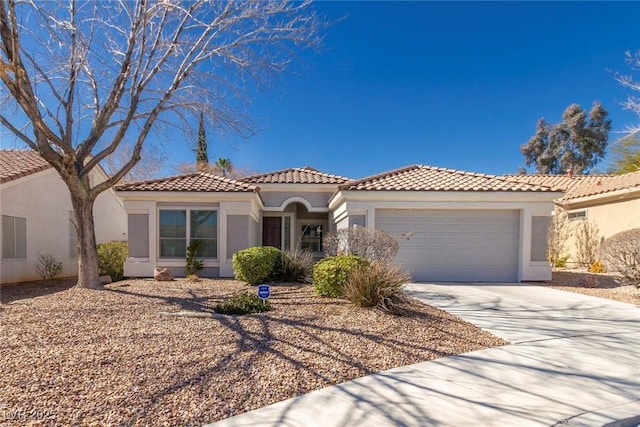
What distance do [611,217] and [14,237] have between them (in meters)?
25.6

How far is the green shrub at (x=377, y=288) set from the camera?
684 cm

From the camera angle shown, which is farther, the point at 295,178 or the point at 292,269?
the point at 295,178

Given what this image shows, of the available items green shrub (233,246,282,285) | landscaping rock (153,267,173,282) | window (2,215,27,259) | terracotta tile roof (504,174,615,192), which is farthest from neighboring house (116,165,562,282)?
terracotta tile roof (504,174,615,192)

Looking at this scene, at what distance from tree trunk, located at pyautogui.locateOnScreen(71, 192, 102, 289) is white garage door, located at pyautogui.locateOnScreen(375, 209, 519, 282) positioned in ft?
30.1

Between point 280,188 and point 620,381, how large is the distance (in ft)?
43.3

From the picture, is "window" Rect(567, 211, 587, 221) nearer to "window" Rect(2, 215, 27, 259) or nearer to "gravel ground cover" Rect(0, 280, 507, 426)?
"gravel ground cover" Rect(0, 280, 507, 426)

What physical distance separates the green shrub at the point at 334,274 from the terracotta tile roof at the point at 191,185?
5.88 m

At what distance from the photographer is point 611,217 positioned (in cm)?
1554

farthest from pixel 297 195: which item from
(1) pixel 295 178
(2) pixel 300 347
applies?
(2) pixel 300 347

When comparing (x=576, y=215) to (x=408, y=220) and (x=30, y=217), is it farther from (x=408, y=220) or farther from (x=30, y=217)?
(x=30, y=217)

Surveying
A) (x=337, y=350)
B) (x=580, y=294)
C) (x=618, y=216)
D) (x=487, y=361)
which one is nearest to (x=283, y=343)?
(x=337, y=350)

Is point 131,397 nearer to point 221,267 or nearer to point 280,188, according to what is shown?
point 221,267

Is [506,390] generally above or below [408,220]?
below

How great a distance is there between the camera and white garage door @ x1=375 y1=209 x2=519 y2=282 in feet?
39.7
